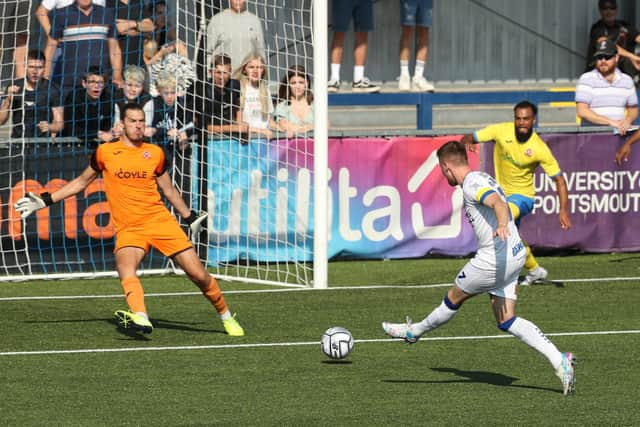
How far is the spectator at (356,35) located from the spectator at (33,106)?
17.3ft

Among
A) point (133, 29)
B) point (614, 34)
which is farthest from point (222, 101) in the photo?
point (614, 34)

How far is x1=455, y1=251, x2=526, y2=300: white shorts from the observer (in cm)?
950

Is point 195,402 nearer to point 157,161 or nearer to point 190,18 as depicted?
point 157,161

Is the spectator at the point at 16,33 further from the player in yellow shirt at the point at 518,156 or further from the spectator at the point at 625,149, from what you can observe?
the spectator at the point at 625,149

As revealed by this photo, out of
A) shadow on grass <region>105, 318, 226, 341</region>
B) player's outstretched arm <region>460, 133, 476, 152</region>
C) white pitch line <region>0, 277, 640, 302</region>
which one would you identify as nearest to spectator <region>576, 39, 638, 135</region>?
white pitch line <region>0, 277, 640, 302</region>

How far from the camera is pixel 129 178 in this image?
11.7 meters

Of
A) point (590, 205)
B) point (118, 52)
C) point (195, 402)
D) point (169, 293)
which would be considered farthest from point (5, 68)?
point (195, 402)

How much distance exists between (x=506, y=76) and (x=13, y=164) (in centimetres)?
1005

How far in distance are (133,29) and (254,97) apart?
66.0 inches

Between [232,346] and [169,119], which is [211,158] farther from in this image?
[232,346]

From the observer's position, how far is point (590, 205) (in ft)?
55.9

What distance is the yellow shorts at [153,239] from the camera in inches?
461

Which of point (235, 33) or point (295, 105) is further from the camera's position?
point (295, 105)

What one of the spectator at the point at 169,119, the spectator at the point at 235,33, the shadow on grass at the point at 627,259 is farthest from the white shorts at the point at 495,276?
the shadow on grass at the point at 627,259
